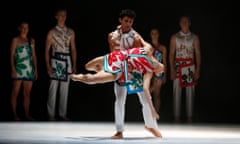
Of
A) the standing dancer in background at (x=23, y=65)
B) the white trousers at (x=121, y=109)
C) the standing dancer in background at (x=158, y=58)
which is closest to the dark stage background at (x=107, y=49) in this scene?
the standing dancer in background at (x=158, y=58)

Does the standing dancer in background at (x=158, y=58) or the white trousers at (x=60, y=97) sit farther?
the standing dancer in background at (x=158, y=58)

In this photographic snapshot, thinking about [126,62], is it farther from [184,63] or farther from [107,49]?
[107,49]

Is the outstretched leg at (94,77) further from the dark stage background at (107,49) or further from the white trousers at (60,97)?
the dark stage background at (107,49)

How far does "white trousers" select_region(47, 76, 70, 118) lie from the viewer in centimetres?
985

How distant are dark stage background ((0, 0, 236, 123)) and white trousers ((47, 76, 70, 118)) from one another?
0.24 metres

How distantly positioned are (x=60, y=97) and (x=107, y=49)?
3.68ft

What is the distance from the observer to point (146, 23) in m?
10.3

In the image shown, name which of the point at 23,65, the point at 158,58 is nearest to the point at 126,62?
the point at 23,65

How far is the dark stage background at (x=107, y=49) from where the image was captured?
33.4 feet

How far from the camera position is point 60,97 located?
9898mm

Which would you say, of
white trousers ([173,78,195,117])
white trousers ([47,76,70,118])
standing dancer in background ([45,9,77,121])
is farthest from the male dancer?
white trousers ([173,78,195,117])

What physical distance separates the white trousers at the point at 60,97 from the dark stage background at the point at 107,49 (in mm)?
238

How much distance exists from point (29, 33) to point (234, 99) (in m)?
3.53

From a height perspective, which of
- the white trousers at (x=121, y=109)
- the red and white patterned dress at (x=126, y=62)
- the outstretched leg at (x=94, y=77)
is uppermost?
the red and white patterned dress at (x=126, y=62)
